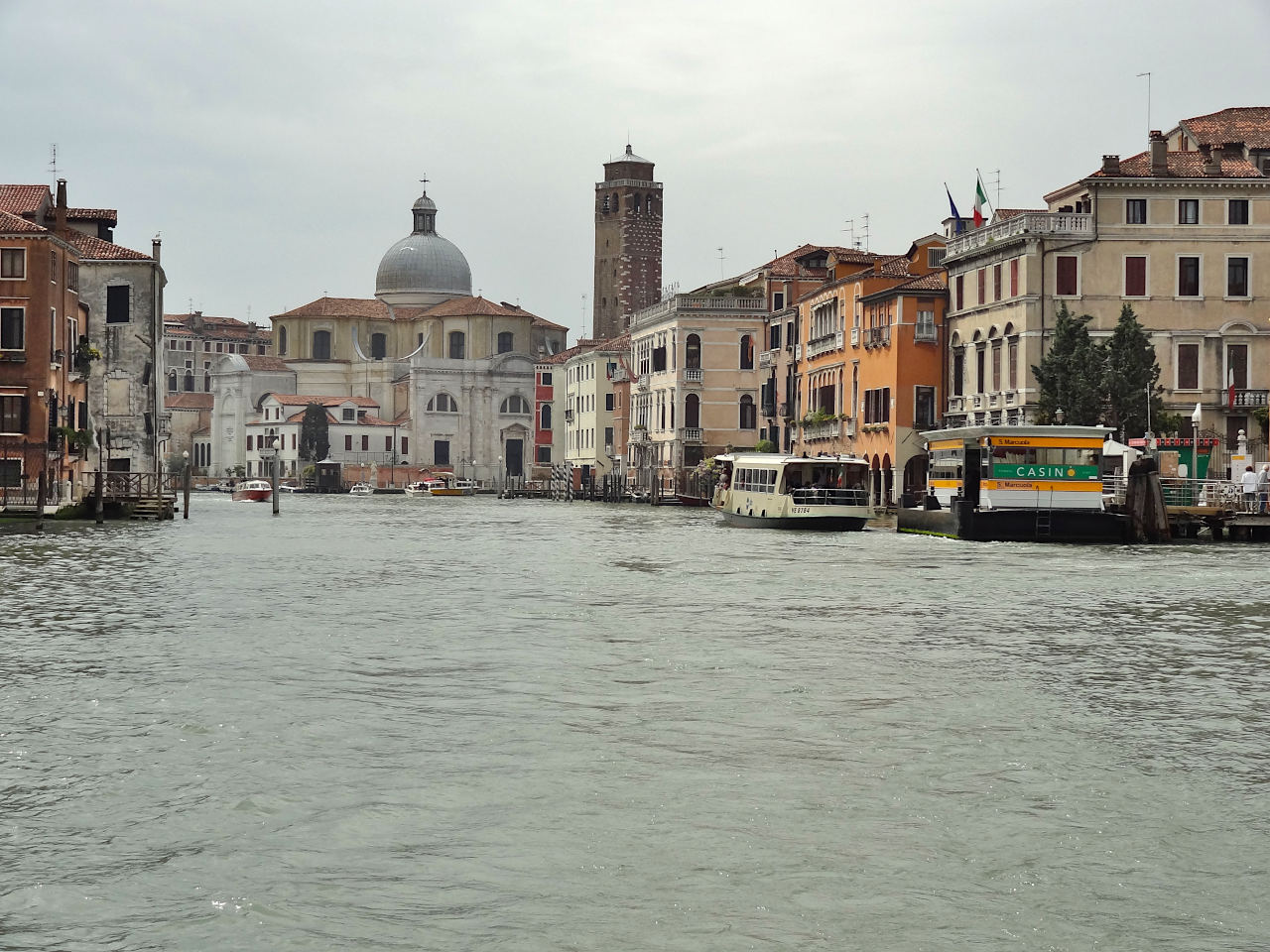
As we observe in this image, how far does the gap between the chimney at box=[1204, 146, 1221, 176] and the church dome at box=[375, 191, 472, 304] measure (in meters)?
84.0

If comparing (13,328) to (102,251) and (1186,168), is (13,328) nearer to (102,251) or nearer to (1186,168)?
(102,251)

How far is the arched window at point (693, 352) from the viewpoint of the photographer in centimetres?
7800

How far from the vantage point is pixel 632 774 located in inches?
384

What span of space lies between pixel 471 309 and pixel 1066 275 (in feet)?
260

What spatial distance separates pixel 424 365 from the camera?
4710 inches

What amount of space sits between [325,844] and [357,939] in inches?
58.5

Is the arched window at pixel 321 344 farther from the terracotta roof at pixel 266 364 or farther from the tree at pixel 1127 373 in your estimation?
the tree at pixel 1127 373

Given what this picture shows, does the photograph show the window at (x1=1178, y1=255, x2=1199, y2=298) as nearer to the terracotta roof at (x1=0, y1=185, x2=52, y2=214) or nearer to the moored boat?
the moored boat

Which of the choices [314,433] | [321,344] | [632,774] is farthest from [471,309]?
[632,774]

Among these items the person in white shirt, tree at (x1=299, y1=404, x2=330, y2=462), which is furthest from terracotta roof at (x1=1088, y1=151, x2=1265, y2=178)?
tree at (x1=299, y1=404, x2=330, y2=462)

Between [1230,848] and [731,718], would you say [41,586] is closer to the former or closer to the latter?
[731,718]

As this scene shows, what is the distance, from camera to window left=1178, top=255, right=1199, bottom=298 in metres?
45.8

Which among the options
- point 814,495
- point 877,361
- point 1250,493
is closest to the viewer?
point 1250,493

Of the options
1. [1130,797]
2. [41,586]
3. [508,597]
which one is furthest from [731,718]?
[41,586]
